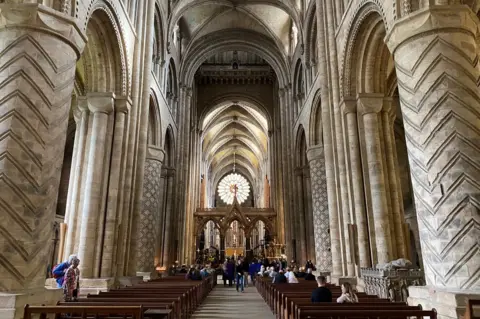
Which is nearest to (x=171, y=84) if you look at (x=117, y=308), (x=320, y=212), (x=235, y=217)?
(x=235, y=217)

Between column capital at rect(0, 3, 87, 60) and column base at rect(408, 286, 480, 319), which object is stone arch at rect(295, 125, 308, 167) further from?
column capital at rect(0, 3, 87, 60)

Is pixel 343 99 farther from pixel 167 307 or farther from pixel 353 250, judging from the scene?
pixel 167 307

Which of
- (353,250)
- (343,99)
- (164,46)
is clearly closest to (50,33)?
(343,99)

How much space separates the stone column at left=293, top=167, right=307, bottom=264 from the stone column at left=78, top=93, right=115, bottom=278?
479 inches

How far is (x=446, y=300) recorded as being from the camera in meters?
5.05

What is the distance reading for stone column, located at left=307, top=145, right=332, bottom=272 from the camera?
1527cm

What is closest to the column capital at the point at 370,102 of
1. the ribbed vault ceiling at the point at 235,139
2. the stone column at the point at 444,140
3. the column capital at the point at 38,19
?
the stone column at the point at 444,140

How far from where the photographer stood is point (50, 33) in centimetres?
616

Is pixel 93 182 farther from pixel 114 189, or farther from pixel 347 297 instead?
pixel 347 297

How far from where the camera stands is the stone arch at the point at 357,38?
31.6 feet

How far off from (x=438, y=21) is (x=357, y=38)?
176 inches

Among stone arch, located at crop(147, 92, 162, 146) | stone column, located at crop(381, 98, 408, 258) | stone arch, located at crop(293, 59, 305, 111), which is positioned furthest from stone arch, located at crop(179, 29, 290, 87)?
stone column, located at crop(381, 98, 408, 258)

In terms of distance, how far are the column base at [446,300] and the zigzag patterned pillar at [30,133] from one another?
580 cm

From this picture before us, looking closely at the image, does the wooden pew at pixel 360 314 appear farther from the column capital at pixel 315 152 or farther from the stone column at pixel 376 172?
the column capital at pixel 315 152
